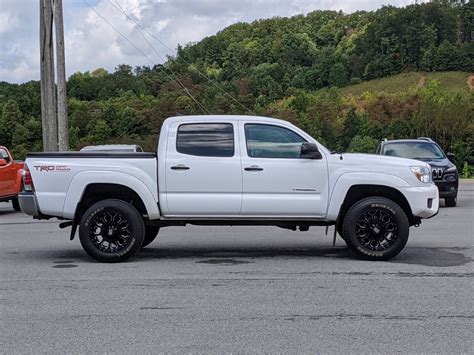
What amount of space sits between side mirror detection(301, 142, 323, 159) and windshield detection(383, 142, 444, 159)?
8.88m

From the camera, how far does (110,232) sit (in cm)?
921

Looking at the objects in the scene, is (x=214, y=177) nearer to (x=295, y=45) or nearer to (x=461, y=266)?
(x=461, y=266)

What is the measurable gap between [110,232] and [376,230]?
3.72 m

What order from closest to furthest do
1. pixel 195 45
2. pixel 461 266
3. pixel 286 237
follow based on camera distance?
pixel 461 266, pixel 286 237, pixel 195 45

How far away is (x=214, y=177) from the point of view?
30.0ft

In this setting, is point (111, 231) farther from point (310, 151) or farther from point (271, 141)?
point (310, 151)

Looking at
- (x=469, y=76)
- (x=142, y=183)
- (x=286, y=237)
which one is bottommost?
(x=286, y=237)

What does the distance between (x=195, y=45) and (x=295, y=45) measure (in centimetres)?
2568

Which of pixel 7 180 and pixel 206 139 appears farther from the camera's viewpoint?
pixel 7 180

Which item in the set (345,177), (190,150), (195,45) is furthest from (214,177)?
(195,45)

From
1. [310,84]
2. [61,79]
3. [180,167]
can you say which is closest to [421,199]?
[180,167]

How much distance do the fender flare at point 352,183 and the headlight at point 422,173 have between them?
0.26 metres

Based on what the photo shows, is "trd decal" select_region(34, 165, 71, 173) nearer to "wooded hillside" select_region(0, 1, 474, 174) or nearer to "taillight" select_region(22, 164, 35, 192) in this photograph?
"taillight" select_region(22, 164, 35, 192)

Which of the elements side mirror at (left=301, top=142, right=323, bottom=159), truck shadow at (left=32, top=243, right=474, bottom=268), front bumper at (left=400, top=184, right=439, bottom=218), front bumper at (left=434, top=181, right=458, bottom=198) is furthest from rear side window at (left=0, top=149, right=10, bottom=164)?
front bumper at (left=400, top=184, right=439, bottom=218)
